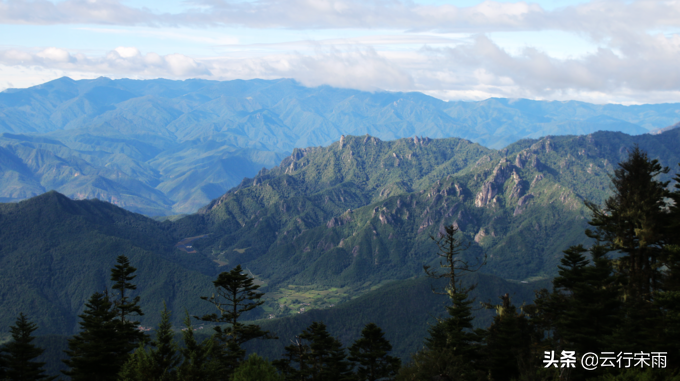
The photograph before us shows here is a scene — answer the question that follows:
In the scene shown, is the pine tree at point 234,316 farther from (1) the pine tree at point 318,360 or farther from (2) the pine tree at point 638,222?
(2) the pine tree at point 638,222

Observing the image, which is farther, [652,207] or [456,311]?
[456,311]

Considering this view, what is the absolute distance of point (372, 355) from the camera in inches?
3524

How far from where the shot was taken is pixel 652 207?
65.6 m

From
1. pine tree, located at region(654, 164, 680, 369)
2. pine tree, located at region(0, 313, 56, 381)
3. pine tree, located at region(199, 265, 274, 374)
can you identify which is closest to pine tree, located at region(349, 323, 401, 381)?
pine tree, located at region(199, 265, 274, 374)

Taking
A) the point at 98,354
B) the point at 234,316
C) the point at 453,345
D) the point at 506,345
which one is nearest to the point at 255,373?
the point at 234,316

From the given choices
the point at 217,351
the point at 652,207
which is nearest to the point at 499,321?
the point at 652,207

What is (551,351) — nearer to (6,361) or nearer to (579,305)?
(579,305)

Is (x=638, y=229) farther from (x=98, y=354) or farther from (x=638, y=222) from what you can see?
(x=98, y=354)

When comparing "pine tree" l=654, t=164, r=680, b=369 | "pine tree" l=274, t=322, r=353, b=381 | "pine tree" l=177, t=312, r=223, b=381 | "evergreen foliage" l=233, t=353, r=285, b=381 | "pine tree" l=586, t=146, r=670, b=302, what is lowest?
"pine tree" l=274, t=322, r=353, b=381

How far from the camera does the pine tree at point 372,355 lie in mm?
90188

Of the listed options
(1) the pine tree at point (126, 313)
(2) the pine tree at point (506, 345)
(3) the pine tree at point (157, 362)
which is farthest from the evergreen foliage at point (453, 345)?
(1) the pine tree at point (126, 313)

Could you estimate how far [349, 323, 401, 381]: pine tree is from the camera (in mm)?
90188

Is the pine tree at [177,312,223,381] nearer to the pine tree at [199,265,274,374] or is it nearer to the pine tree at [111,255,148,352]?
the pine tree at [199,265,274,374]

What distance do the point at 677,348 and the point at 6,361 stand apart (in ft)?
329
